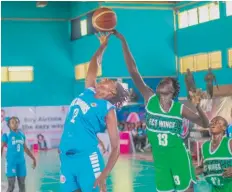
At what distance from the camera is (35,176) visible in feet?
45.5

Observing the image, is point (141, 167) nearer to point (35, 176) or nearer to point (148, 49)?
point (35, 176)

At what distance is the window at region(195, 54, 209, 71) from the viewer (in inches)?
944

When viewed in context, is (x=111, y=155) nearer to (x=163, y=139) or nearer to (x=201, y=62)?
(x=163, y=139)

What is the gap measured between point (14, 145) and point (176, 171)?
15.7ft

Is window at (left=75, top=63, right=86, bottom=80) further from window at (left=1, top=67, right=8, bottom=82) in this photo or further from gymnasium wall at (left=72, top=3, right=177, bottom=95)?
window at (left=1, top=67, right=8, bottom=82)

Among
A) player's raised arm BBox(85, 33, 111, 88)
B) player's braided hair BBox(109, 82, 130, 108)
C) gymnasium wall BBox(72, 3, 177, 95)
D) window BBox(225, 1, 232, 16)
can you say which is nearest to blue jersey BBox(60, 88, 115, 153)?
player's braided hair BBox(109, 82, 130, 108)

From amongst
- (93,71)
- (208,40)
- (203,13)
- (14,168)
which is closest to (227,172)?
(93,71)

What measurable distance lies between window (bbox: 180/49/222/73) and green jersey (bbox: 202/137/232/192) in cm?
1723

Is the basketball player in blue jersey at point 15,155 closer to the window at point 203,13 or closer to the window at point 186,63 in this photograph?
the window at point 203,13

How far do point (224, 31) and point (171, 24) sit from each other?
4368mm

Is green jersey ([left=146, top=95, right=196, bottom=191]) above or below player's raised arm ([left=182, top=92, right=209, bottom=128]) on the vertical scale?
below

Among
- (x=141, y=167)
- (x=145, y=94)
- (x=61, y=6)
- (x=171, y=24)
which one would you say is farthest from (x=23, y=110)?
(x=145, y=94)

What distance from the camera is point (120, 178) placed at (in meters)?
13.1

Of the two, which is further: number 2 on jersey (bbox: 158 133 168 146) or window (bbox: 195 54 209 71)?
window (bbox: 195 54 209 71)
